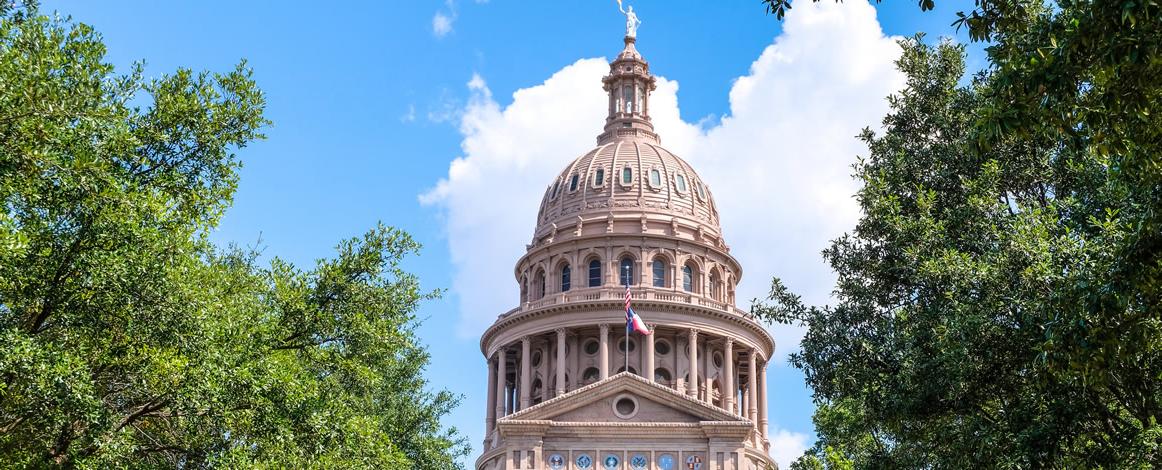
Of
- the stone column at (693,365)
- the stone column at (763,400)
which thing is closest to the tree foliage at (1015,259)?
the stone column at (693,365)

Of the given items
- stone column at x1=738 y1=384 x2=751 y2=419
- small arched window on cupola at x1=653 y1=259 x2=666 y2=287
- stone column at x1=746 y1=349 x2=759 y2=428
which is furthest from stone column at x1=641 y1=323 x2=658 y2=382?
stone column at x1=738 y1=384 x2=751 y2=419

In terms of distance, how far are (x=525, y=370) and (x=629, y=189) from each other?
15.1 m

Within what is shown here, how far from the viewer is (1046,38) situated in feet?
45.7

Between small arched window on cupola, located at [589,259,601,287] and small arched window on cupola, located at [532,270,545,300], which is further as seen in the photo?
small arched window on cupola, located at [532,270,545,300]

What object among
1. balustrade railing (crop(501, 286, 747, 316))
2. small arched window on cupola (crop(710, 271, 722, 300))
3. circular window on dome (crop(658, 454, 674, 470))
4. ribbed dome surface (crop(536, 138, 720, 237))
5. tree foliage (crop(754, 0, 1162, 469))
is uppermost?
ribbed dome surface (crop(536, 138, 720, 237))

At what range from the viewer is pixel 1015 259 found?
845 inches

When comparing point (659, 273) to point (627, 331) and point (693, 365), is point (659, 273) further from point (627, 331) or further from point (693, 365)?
point (627, 331)

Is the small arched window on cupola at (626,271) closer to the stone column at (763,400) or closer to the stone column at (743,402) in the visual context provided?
the stone column at (743,402)

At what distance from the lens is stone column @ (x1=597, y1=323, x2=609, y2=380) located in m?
77.2

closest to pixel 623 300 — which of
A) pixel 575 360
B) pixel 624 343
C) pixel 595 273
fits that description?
pixel 624 343

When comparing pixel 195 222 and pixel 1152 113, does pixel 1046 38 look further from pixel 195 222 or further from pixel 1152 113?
pixel 195 222

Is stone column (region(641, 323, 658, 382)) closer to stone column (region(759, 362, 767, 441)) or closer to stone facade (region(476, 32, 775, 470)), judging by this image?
stone facade (region(476, 32, 775, 470))

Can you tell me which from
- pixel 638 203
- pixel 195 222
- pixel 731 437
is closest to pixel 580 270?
pixel 638 203

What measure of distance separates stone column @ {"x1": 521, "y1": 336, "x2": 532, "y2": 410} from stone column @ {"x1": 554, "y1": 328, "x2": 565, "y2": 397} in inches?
102
